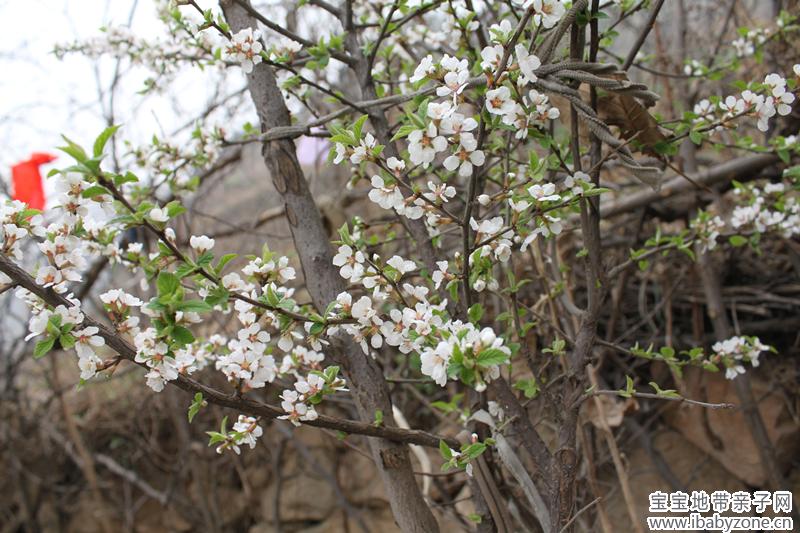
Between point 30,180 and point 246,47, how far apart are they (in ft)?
5.89

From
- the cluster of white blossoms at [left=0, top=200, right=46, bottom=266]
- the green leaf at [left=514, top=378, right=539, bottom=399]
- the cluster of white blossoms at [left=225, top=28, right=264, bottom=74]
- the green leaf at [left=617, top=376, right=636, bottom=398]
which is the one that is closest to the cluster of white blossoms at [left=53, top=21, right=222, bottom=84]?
the cluster of white blossoms at [left=225, top=28, right=264, bottom=74]

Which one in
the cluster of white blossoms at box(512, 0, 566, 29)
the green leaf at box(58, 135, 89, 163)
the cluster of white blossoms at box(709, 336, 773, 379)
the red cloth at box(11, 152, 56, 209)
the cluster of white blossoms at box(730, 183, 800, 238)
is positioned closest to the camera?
the green leaf at box(58, 135, 89, 163)

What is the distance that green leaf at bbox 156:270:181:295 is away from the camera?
0.60 m

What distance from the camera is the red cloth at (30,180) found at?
7.34 feet

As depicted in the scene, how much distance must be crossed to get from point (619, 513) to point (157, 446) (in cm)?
192

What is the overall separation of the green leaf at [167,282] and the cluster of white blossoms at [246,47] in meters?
0.41

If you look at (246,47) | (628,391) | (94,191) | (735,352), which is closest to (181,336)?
(94,191)

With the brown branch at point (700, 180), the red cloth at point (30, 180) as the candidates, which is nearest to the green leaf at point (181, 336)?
the brown branch at point (700, 180)

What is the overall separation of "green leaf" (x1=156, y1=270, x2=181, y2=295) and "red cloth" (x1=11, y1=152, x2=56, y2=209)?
1951mm

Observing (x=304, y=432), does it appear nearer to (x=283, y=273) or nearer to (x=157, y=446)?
(x=157, y=446)

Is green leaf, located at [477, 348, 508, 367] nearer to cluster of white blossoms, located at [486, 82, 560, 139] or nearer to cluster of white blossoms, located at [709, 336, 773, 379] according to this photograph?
cluster of white blossoms, located at [486, 82, 560, 139]

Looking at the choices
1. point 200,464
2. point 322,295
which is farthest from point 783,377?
point 200,464

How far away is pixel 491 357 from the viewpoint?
59 centimetres

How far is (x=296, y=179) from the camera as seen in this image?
1.02m
